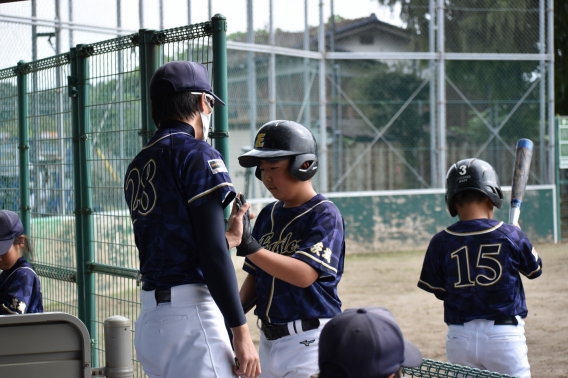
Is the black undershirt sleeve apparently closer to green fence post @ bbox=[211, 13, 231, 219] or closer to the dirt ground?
green fence post @ bbox=[211, 13, 231, 219]

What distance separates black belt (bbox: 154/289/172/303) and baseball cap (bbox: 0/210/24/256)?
1.77m

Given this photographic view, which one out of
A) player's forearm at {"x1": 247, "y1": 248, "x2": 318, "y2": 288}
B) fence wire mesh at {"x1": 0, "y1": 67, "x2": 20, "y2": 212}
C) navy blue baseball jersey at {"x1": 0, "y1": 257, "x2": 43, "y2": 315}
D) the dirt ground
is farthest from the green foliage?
player's forearm at {"x1": 247, "y1": 248, "x2": 318, "y2": 288}

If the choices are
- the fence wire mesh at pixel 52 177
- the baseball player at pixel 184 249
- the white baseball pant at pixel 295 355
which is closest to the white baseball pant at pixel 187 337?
the baseball player at pixel 184 249

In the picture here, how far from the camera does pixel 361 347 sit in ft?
5.28

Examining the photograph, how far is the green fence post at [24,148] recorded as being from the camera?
5117mm

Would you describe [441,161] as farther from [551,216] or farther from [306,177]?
[306,177]

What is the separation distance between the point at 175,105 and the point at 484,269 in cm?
180

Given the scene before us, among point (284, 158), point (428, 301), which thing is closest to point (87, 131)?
point (284, 158)

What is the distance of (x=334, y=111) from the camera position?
14.4 meters

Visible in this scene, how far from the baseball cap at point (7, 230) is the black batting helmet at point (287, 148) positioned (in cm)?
168

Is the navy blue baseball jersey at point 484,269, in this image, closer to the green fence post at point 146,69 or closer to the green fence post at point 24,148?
the green fence post at point 146,69

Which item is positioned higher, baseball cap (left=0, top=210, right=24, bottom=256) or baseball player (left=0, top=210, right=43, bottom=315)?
baseball cap (left=0, top=210, right=24, bottom=256)

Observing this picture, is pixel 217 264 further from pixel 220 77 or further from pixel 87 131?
pixel 87 131

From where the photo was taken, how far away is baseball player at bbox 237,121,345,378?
252cm
